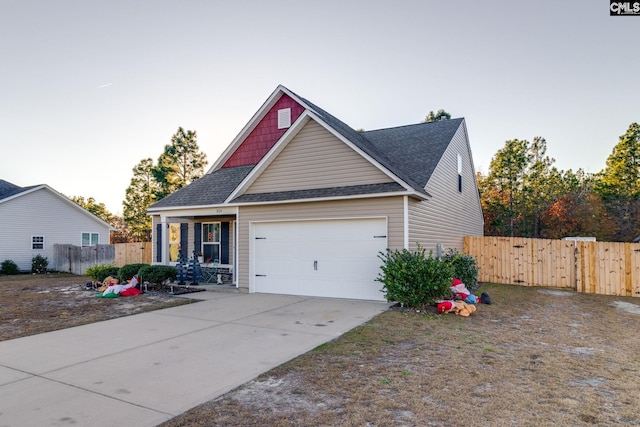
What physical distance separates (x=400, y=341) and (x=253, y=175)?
750 cm

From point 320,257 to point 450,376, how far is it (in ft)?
21.1

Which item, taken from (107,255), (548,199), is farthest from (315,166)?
(548,199)

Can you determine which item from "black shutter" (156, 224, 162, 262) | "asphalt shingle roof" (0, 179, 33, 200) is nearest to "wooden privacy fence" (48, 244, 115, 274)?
"asphalt shingle roof" (0, 179, 33, 200)

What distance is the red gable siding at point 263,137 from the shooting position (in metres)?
15.2

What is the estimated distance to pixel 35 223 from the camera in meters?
22.5

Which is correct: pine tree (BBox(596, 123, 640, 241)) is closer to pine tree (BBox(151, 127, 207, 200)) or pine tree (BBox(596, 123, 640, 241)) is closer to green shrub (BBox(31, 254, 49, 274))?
pine tree (BBox(151, 127, 207, 200))

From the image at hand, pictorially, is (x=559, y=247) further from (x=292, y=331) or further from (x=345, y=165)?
(x=292, y=331)

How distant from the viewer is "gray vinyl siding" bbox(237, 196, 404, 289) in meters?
9.66

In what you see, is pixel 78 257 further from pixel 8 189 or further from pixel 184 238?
pixel 184 238

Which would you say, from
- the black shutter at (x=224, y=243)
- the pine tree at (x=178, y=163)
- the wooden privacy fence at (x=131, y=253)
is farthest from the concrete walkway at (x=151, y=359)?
the pine tree at (x=178, y=163)

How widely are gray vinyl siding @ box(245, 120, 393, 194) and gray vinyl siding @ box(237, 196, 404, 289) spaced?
1.86ft

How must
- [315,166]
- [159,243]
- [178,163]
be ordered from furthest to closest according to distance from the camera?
[178,163] < [159,243] < [315,166]

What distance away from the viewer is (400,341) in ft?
20.0

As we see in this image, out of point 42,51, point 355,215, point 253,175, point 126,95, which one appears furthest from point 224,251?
point 42,51
